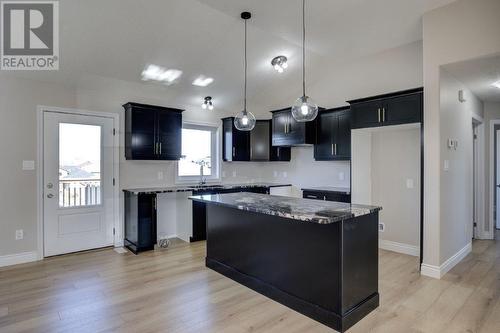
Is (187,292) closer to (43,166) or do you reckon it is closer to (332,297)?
(332,297)

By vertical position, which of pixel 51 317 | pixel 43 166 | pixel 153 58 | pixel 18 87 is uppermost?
pixel 153 58

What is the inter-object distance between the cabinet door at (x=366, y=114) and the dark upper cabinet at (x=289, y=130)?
102 centimetres

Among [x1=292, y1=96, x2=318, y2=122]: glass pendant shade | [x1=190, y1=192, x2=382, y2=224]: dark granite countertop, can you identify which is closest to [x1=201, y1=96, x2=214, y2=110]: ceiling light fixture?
[x1=292, y1=96, x2=318, y2=122]: glass pendant shade

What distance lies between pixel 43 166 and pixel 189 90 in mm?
2564

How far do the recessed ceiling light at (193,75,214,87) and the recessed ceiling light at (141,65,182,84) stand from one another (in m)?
Answer: 0.35

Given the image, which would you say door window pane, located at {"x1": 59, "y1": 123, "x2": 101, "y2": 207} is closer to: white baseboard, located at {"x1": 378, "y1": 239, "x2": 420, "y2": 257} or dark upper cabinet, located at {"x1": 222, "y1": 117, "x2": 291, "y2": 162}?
dark upper cabinet, located at {"x1": 222, "y1": 117, "x2": 291, "y2": 162}

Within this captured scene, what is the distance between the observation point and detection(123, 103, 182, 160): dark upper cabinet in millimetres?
4637

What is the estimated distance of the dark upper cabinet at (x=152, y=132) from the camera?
464cm

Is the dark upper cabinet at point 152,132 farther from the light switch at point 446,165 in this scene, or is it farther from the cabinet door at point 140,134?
the light switch at point 446,165

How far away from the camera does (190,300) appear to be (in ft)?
9.49

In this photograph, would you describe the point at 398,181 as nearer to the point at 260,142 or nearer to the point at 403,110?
the point at 403,110

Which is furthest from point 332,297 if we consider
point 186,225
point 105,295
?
point 186,225

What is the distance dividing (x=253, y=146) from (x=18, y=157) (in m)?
3.93

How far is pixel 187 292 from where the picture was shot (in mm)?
3076
